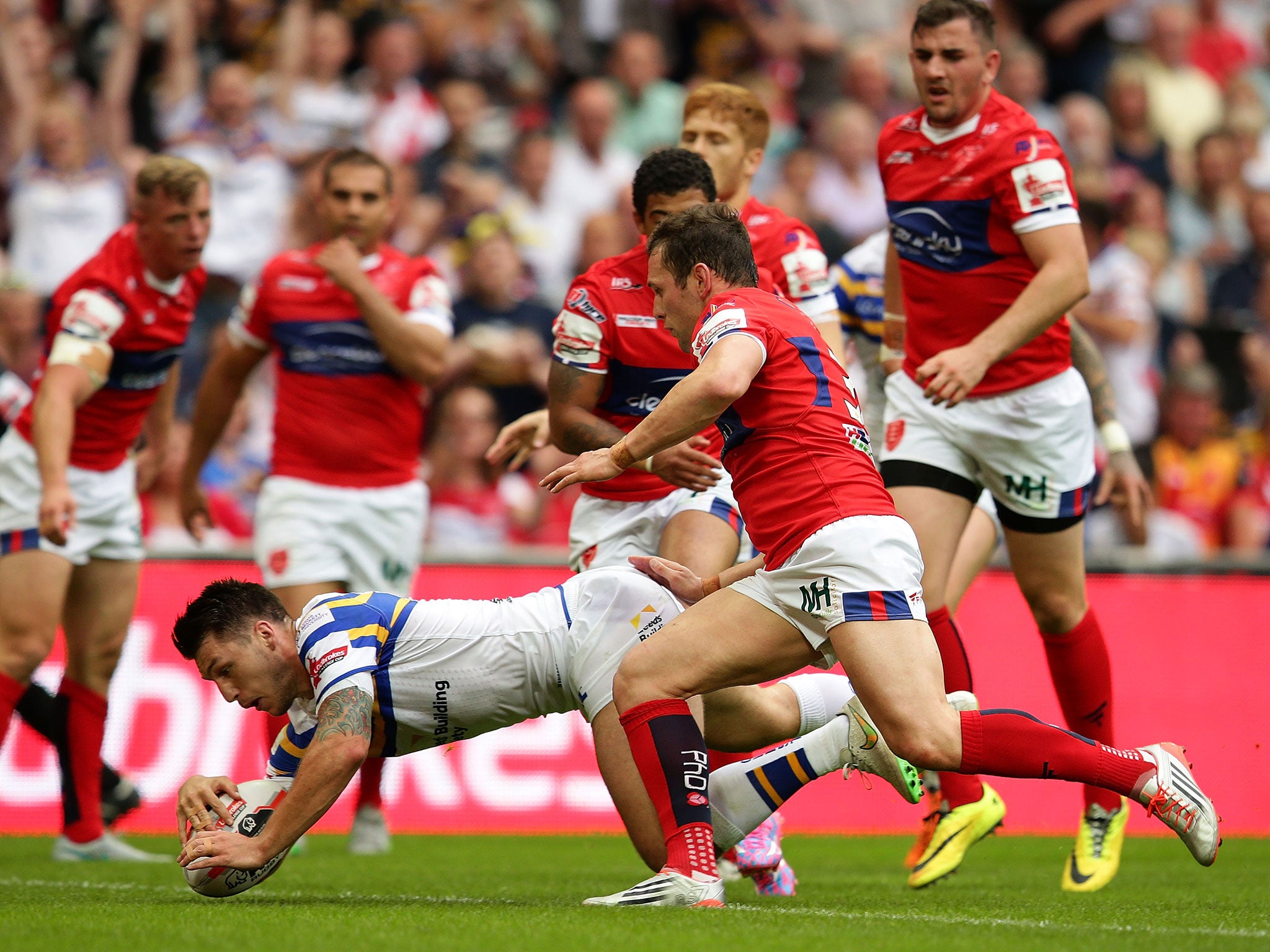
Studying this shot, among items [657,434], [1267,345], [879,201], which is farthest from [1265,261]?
[657,434]

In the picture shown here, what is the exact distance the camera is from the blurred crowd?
441 inches

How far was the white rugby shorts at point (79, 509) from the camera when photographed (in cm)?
721

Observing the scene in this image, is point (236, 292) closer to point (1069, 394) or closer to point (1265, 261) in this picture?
point (1069, 394)

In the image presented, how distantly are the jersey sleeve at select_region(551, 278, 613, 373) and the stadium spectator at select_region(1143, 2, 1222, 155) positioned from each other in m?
10.4

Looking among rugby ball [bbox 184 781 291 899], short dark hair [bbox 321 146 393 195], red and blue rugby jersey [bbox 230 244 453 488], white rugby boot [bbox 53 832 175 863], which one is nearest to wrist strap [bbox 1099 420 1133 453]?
red and blue rugby jersey [bbox 230 244 453 488]

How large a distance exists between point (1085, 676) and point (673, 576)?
6.62ft

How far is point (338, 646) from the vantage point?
16.6 ft

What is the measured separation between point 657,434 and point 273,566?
A: 11.5ft

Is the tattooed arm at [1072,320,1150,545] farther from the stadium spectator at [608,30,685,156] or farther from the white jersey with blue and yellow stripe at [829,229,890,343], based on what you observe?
the stadium spectator at [608,30,685,156]

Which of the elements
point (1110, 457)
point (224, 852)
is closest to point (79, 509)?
point (224, 852)

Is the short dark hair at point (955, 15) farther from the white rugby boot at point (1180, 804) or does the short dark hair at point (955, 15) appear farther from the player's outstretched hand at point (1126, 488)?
the white rugby boot at point (1180, 804)

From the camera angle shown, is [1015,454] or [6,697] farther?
[6,697]

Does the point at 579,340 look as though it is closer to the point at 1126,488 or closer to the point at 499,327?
the point at 1126,488

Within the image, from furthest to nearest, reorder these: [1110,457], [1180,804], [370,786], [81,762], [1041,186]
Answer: [370,786] → [81,762] → [1110,457] → [1041,186] → [1180,804]
